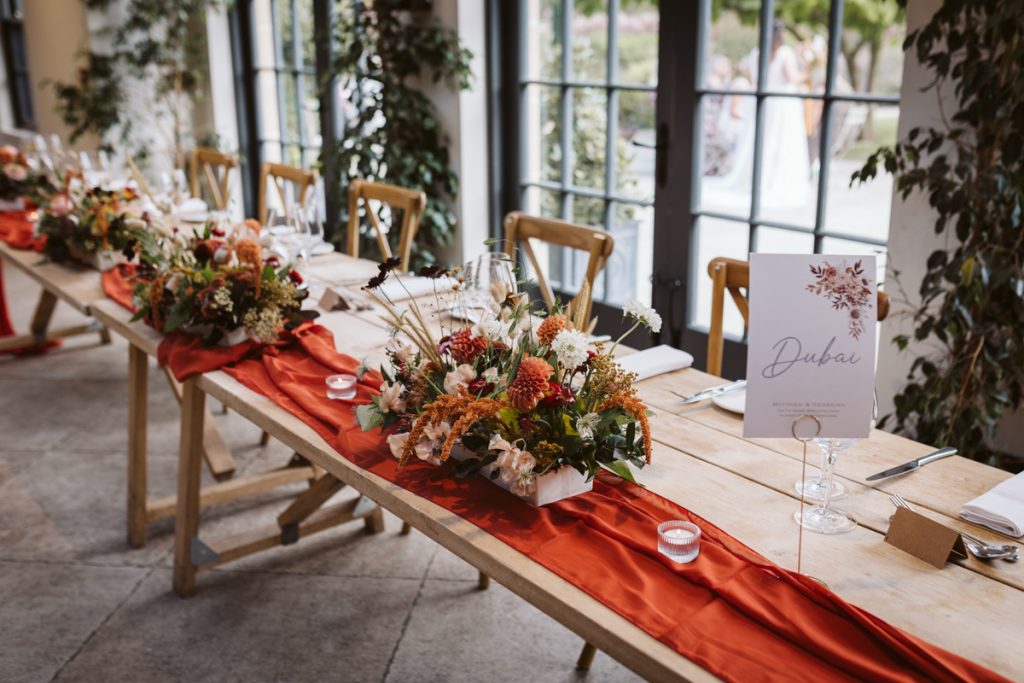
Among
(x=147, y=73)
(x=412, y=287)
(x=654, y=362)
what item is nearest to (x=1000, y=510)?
(x=654, y=362)

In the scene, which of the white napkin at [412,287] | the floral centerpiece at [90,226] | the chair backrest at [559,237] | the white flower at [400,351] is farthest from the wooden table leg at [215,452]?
the white flower at [400,351]

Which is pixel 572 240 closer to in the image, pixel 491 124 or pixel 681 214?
pixel 681 214

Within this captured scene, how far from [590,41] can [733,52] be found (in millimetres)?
710

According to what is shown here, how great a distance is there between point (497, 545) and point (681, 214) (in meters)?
2.66

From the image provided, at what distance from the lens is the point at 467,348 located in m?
1.58

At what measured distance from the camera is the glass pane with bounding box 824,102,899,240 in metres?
3.34

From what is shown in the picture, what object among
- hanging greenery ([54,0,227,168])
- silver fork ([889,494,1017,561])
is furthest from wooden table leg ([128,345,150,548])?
hanging greenery ([54,0,227,168])

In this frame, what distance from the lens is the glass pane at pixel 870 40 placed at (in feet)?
15.4

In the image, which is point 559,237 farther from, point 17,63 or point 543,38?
point 17,63

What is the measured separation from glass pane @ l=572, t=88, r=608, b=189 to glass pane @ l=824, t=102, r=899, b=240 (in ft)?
3.40

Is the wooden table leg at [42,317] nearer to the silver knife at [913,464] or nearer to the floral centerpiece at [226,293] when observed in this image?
the floral centerpiece at [226,293]

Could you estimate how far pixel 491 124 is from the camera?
454cm

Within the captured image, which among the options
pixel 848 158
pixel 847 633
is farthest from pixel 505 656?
pixel 848 158

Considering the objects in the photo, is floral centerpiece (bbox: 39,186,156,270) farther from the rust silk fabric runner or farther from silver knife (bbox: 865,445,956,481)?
silver knife (bbox: 865,445,956,481)
